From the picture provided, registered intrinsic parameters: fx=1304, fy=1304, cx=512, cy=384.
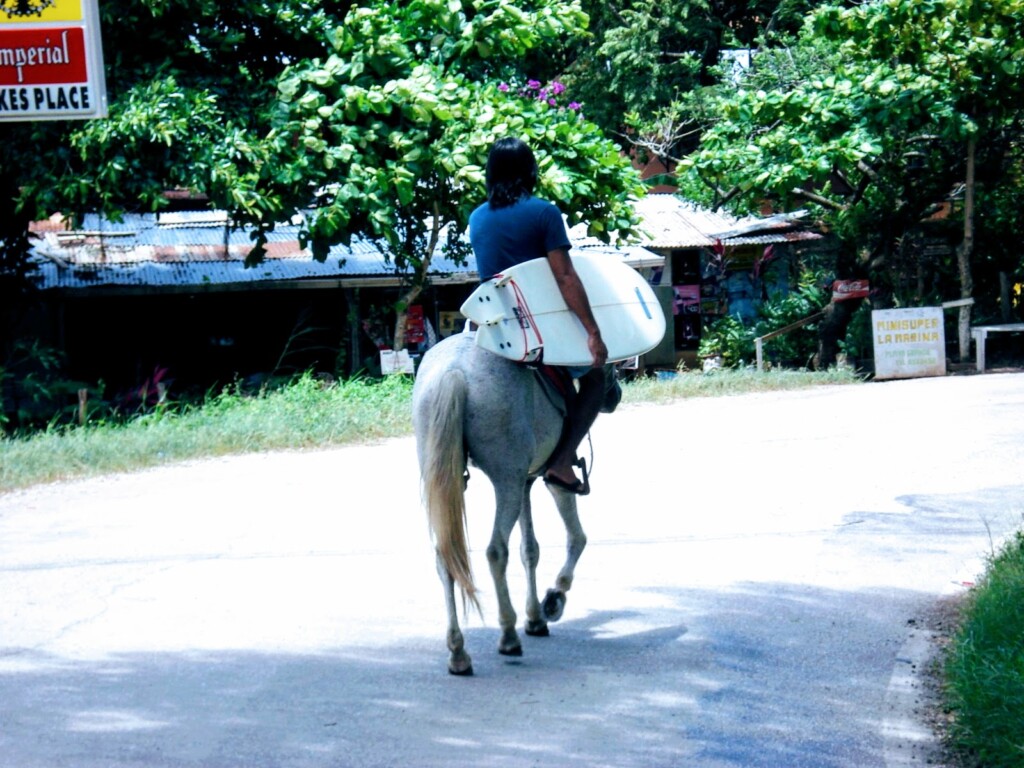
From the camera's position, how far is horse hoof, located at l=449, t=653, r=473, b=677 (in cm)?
566

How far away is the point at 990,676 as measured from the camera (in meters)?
4.86

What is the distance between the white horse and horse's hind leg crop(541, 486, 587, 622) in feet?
1.55

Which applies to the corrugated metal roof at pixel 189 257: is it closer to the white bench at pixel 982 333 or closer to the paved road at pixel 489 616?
the white bench at pixel 982 333

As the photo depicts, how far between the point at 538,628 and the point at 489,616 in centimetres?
49

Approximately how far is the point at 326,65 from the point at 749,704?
12589 mm

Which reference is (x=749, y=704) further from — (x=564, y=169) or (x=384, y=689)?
(x=564, y=169)

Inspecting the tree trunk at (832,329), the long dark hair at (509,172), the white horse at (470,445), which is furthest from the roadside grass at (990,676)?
the tree trunk at (832,329)

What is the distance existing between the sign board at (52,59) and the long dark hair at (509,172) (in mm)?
3459

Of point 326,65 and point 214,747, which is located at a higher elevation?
point 326,65

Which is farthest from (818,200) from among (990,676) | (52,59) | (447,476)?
(990,676)

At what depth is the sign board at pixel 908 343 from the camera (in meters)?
21.1

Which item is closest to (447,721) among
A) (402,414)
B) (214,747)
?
(214,747)

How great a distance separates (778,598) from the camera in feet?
23.0

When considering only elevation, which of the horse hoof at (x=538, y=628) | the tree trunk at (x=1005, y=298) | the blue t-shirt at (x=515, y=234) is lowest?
the horse hoof at (x=538, y=628)
